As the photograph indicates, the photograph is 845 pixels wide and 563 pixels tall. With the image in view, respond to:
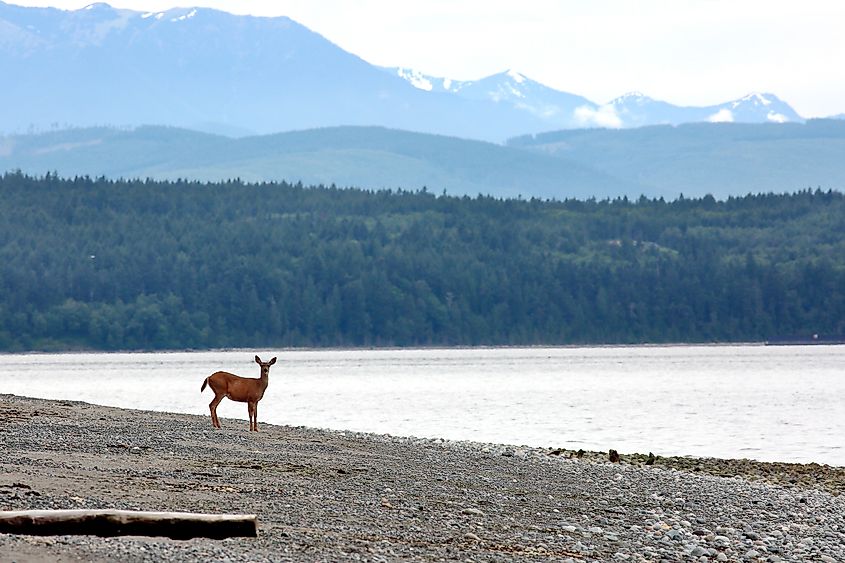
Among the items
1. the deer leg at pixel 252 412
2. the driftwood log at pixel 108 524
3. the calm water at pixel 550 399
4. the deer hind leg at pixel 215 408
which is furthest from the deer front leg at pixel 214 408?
the driftwood log at pixel 108 524

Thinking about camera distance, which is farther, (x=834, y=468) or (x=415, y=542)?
(x=834, y=468)

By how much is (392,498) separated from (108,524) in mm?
7061

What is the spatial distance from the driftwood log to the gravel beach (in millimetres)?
198

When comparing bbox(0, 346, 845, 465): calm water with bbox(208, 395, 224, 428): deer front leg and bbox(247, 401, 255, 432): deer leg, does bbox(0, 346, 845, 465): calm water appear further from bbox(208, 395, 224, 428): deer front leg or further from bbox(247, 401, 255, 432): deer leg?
bbox(208, 395, 224, 428): deer front leg

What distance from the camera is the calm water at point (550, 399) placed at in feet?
168

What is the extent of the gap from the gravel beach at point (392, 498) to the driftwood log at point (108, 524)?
20 centimetres

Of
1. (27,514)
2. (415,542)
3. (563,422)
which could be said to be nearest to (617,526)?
(415,542)

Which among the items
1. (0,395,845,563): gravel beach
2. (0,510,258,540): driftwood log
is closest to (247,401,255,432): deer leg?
(0,395,845,563): gravel beach

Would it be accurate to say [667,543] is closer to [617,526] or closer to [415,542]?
[617,526]

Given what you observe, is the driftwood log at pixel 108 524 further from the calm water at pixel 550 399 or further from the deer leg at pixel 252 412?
the calm water at pixel 550 399

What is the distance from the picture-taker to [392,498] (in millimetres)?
23266

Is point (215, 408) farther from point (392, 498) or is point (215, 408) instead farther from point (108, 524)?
point (108, 524)

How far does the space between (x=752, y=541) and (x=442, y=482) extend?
6.52 m

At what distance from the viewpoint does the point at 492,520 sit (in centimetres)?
2178
